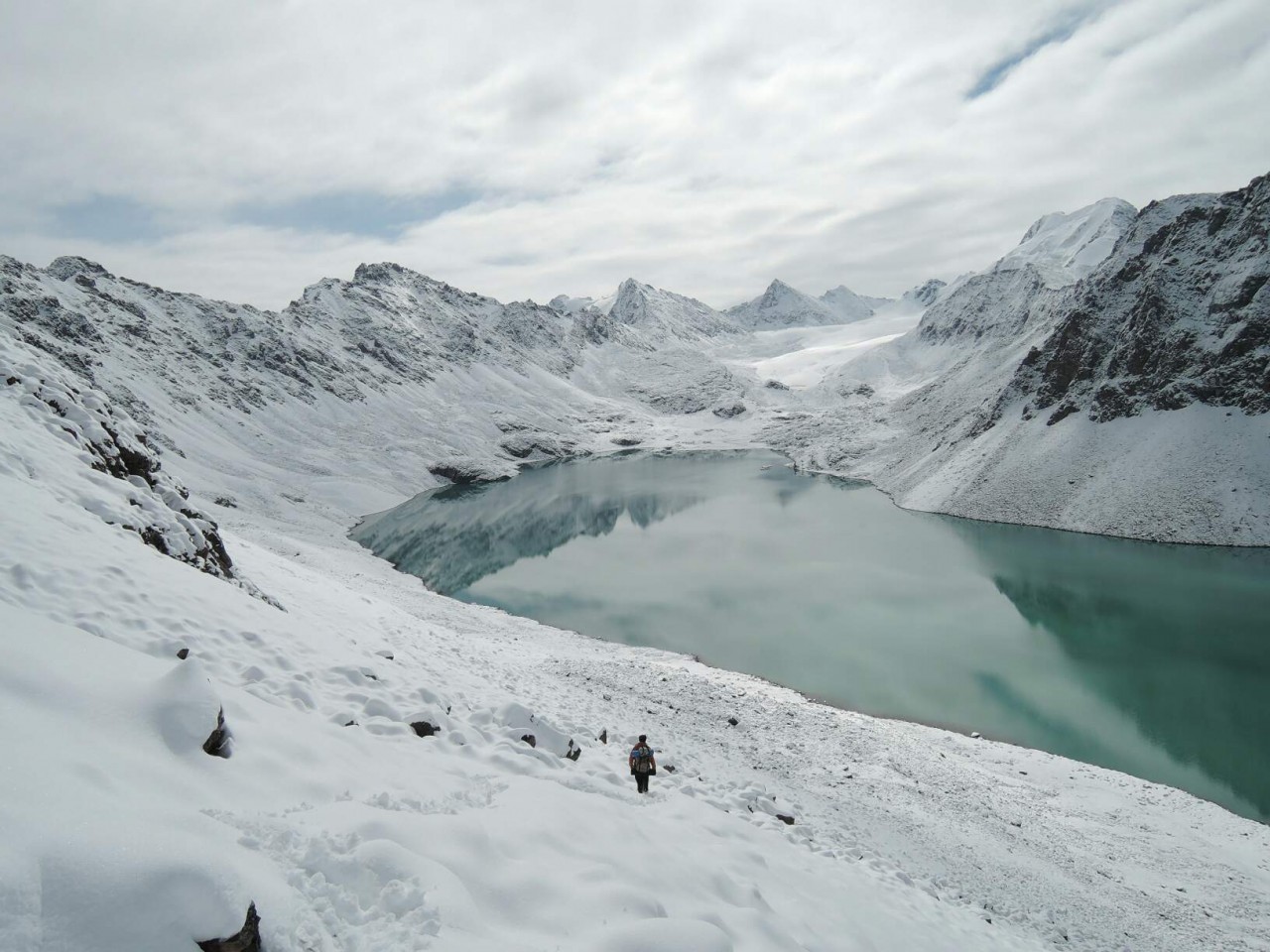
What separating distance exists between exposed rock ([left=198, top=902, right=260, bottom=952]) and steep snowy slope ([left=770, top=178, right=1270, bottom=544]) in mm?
74536

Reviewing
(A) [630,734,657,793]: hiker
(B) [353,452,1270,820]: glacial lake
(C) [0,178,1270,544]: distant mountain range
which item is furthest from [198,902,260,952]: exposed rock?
(B) [353,452,1270,820]: glacial lake

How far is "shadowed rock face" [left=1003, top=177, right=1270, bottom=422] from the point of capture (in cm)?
6490

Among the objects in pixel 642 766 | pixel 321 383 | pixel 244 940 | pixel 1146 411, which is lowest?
pixel 642 766

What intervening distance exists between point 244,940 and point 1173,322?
9401 centimetres

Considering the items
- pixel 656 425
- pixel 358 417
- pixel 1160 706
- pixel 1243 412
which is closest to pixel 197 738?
pixel 1160 706

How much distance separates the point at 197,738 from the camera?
7.54 metres

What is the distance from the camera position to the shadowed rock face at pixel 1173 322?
6490cm

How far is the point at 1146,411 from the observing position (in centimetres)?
6950

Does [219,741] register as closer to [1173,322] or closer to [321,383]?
[1173,322]

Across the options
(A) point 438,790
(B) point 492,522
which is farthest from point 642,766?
(B) point 492,522

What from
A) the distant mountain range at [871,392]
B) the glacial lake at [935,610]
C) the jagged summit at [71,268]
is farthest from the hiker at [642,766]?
the jagged summit at [71,268]

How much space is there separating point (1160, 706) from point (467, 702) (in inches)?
1339

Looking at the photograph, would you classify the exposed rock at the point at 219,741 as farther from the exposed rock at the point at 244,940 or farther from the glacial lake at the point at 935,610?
the glacial lake at the point at 935,610

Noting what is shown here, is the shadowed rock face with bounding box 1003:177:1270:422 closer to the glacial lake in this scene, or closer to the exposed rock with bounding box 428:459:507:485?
the glacial lake
